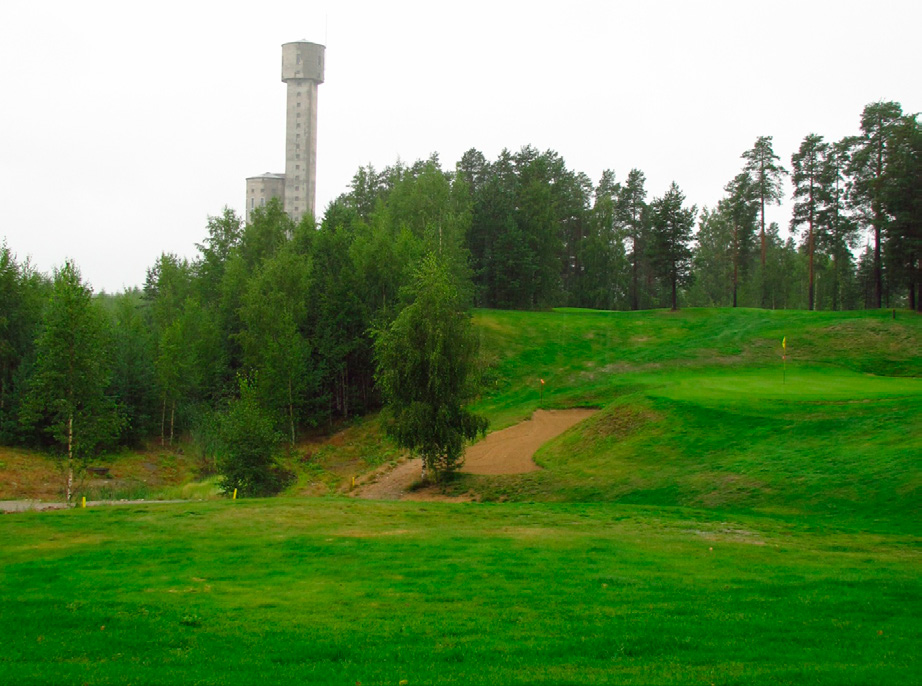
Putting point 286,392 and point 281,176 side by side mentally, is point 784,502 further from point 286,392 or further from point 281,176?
point 281,176

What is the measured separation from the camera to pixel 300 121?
120 meters

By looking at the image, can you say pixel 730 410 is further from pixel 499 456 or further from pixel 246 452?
pixel 246 452

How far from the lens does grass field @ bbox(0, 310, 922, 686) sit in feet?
29.4

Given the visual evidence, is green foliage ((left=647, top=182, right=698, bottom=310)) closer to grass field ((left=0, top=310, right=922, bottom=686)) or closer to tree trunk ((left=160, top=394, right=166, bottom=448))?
grass field ((left=0, top=310, right=922, bottom=686))

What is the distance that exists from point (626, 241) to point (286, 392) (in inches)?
2783

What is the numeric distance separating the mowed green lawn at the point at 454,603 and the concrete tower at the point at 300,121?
104 metres

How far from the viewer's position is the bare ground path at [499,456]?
117 feet

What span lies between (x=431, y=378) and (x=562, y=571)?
19.8 meters

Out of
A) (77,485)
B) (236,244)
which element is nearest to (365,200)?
(236,244)

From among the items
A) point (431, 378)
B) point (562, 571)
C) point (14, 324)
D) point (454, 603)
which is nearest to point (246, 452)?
point (431, 378)

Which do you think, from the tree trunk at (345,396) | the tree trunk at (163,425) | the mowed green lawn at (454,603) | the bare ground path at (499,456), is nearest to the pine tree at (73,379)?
the bare ground path at (499,456)

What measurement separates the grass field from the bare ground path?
1.64m

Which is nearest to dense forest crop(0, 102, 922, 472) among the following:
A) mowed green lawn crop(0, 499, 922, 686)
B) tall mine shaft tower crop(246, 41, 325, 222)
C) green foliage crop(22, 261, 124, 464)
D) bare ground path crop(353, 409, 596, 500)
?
green foliage crop(22, 261, 124, 464)

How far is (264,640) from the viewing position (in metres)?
9.76
